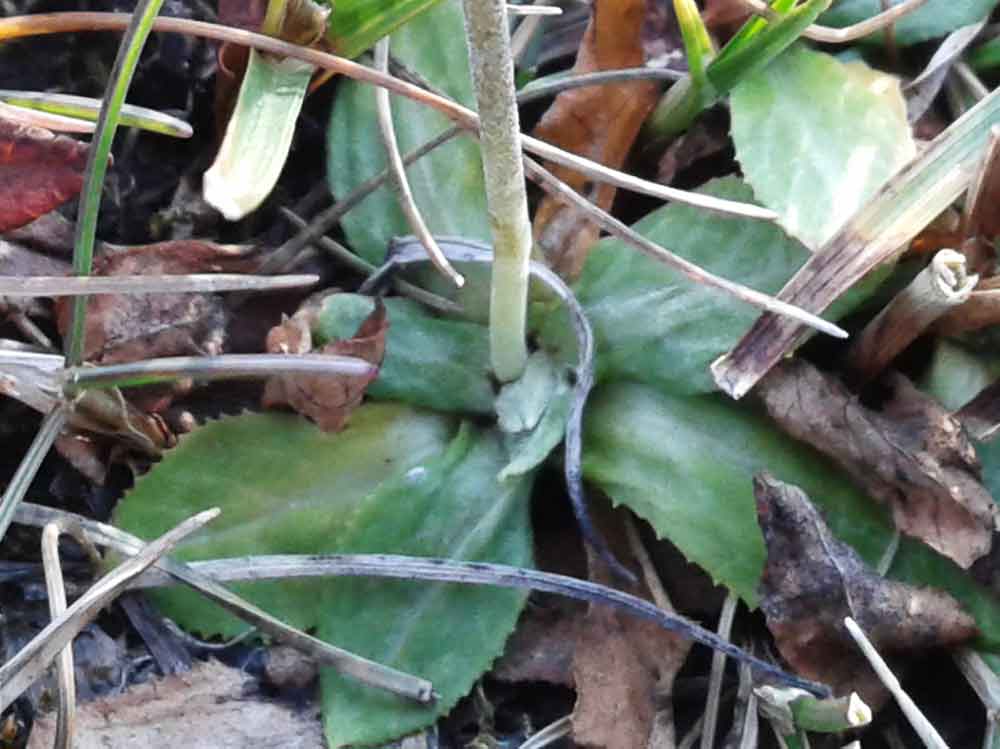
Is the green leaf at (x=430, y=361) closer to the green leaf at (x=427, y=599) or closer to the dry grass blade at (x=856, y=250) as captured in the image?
the green leaf at (x=427, y=599)

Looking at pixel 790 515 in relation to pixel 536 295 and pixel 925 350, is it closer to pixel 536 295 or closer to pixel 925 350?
pixel 925 350

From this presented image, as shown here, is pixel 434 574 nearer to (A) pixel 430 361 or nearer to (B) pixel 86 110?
(A) pixel 430 361

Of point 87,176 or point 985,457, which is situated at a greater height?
point 87,176

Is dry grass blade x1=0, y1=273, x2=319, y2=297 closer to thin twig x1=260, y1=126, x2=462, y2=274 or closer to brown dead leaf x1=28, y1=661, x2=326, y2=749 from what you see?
thin twig x1=260, y1=126, x2=462, y2=274

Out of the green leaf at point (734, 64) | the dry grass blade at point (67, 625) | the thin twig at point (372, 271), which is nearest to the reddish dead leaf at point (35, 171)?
the thin twig at point (372, 271)

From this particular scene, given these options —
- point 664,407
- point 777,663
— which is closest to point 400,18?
point 664,407

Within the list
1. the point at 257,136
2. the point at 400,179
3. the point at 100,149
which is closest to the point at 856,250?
the point at 400,179
